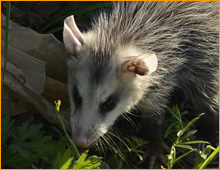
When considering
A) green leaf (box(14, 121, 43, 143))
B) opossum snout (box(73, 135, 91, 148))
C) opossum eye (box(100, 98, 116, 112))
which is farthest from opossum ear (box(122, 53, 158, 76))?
green leaf (box(14, 121, 43, 143))

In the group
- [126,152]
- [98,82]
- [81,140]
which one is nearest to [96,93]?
[98,82]

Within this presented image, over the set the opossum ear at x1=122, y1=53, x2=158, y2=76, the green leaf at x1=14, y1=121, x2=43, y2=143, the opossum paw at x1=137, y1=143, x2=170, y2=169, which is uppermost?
the opossum ear at x1=122, y1=53, x2=158, y2=76

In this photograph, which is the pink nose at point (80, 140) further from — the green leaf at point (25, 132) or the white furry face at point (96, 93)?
the green leaf at point (25, 132)

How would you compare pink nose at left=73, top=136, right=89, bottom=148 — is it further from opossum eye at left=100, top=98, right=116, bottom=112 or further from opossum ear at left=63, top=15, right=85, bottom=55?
opossum ear at left=63, top=15, right=85, bottom=55

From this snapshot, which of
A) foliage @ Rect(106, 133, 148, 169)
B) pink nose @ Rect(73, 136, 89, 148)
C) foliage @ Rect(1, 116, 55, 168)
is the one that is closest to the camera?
foliage @ Rect(1, 116, 55, 168)

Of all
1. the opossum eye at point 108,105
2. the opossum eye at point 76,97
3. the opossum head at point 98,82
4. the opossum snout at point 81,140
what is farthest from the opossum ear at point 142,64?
the opossum snout at point 81,140

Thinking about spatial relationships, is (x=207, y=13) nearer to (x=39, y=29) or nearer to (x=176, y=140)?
(x=176, y=140)
